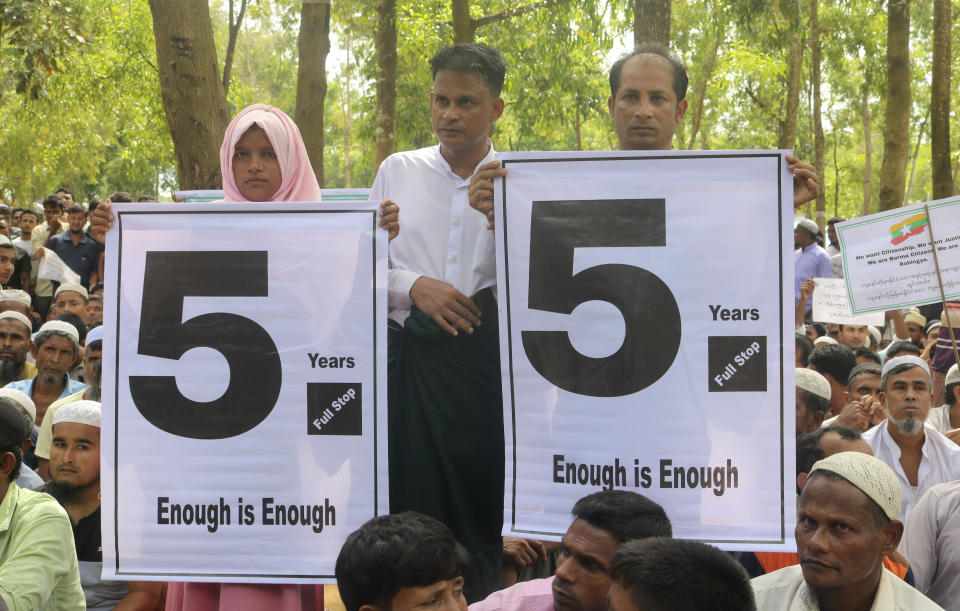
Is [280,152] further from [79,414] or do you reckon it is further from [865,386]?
[865,386]

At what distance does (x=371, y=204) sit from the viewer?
11.3 ft

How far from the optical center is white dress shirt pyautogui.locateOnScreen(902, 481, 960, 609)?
4086mm

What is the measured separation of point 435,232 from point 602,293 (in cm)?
67

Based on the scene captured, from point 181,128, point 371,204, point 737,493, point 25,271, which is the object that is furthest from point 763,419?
point 25,271

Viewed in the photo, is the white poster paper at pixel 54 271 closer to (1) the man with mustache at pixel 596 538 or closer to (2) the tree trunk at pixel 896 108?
(1) the man with mustache at pixel 596 538

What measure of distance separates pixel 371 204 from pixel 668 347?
1033 mm

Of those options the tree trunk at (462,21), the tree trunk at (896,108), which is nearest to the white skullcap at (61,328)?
the tree trunk at (462,21)

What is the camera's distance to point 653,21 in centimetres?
741

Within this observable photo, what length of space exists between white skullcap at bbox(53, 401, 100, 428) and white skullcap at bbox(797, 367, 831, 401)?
3438 mm

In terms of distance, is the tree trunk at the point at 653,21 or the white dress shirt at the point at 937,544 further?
the tree trunk at the point at 653,21

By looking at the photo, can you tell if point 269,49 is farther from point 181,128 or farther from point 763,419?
point 763,419

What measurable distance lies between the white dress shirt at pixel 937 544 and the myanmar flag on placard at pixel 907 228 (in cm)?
160

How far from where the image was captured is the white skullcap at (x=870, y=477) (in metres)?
3.31

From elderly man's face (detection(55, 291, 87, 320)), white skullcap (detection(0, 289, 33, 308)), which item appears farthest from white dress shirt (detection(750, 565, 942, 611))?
elderly man's face (detection(55, 291, 87, 320))
